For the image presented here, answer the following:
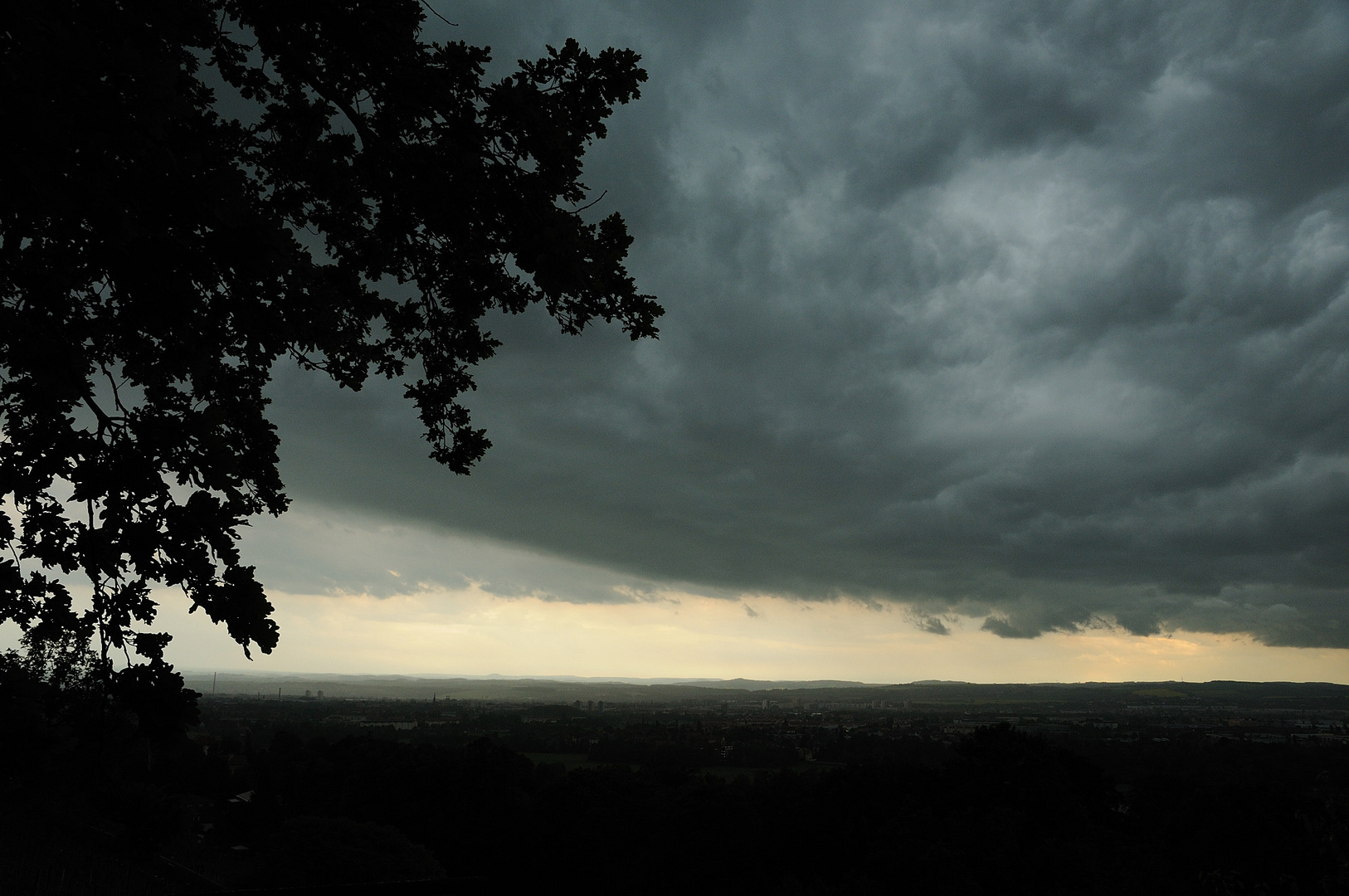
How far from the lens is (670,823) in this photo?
39188 mm

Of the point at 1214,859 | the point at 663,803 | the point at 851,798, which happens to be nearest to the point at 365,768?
the point at 663,803

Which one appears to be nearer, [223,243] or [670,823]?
[223,243]

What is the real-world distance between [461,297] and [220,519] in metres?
3.07

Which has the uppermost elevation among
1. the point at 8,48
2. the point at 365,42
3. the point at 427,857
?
the point at 365,42

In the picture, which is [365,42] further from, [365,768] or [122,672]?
[365,768]

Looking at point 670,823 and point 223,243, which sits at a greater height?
point 223,243

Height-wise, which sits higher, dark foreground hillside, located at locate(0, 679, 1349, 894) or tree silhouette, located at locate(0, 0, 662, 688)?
tree silhouette, located at locate(0, 0, 662, 688)

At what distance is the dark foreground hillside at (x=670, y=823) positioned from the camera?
881 inches

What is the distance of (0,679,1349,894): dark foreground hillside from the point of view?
22375mm

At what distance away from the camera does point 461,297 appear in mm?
6488

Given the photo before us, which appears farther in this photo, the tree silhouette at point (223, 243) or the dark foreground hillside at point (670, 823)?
the dark foreground hillside at point (670, 823)

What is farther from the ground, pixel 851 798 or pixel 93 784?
pixel 93 784

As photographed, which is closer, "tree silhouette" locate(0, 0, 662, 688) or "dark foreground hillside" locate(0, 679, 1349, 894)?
"tree silhouette" locate(0, 0, 662, 688)

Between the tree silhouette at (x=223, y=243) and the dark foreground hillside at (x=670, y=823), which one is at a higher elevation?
the tree silhouette at (x=223, y=243)
